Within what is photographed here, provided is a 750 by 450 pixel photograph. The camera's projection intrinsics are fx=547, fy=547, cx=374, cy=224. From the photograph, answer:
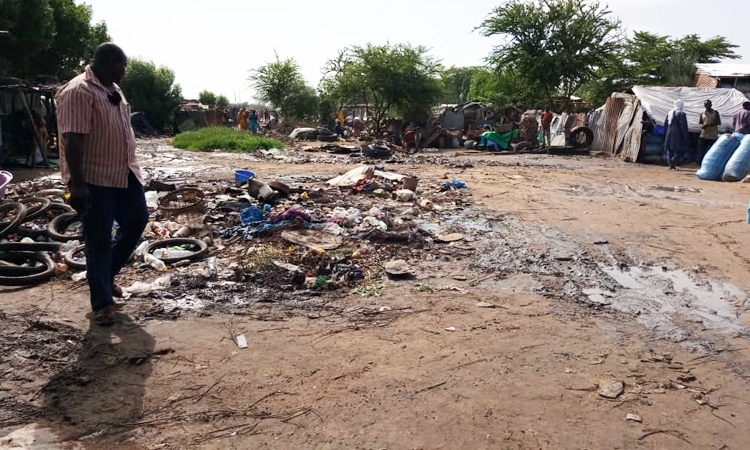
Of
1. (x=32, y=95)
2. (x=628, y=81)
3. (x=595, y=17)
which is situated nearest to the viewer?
(x=32, y=95)

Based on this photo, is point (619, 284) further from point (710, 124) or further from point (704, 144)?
point (704, 144)

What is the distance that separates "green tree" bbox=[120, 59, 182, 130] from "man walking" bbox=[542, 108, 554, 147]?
25.0m

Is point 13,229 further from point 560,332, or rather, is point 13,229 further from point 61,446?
point 560,332

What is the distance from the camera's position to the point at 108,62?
351 centimetres

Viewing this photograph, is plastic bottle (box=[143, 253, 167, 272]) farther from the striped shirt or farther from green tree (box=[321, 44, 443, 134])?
green tree (box=[321, 44, 443, 134])

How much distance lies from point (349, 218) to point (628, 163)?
12856mm

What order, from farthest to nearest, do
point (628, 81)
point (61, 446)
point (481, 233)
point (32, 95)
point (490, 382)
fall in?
point (628, 81) → point (32, 95) → point (481, 233) → point (490, 382) → point (61, 446)

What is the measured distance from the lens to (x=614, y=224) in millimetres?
7266

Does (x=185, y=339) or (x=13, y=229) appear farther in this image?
(x=13, y=229)

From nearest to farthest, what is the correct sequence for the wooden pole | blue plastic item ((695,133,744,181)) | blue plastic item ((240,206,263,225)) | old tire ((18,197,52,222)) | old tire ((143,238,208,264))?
old tire ((143,238,208,264)), old tire ((18,197,52,222)), blue plastic item ((240,206,263,225)), blue plastic item ((695,133,744,181)), the wooden pole

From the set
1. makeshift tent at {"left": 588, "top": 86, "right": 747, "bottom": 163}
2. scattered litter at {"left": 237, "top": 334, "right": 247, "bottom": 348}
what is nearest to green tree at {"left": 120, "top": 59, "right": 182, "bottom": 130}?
makeshift tent at {"left": 588, "top": 86, "right": 747, "bottom": 163}

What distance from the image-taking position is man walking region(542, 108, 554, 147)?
21125 mm

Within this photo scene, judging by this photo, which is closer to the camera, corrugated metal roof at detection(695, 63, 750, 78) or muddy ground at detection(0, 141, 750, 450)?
muddy ground at detection(0, 141, 750, 450)

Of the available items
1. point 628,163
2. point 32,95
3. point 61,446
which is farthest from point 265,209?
→ point 628,163
